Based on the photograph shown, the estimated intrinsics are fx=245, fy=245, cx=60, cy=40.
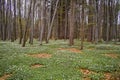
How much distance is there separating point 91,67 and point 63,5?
139 feet

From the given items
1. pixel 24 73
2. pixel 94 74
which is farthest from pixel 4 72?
pixel 94 74

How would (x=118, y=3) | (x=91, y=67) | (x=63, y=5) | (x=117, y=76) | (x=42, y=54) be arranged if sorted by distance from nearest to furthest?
1. (x=117, y=76)
2. (x=91, y=67)
3. (x=42, y=54)
4. (x=63, y=5)
5. (x=118, y=3)

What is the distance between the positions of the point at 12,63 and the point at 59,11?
4192 cm

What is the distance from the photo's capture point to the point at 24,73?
13.8 metres

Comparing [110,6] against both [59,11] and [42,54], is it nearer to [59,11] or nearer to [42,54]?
[59,11]

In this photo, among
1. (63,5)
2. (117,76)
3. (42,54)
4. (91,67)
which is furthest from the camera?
(63,5)

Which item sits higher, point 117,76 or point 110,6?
point 110,6

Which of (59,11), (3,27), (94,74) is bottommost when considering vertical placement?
(94,74)

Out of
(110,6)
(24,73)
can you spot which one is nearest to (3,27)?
(110,6)

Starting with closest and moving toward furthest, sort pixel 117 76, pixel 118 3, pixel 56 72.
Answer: pixel 117 76 < pixel 56 72 < pixel 118 3

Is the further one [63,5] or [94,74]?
[63,5]

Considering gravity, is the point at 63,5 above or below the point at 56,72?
above

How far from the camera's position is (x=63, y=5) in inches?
2249

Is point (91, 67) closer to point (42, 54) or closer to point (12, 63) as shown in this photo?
point (12, 63)
